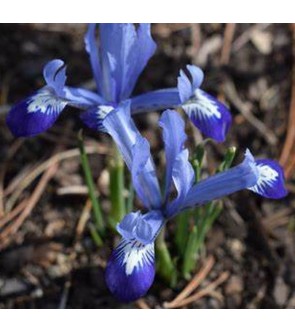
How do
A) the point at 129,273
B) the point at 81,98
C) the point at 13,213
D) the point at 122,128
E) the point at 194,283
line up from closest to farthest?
the point at 129,273 → the point at 122,128 → the point at 81,98 → the point at 194,283 → the point at 13,213

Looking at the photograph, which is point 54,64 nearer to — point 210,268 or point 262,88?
point 210,268

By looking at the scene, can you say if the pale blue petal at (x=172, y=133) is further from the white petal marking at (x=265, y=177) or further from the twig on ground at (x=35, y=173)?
the twig on ground at (x=35, y=173)

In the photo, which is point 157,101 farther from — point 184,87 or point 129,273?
point 129,273

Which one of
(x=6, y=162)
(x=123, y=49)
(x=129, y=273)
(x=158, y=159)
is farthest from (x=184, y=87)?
(x=6, y=162)

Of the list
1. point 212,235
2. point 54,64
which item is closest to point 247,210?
point 212,235

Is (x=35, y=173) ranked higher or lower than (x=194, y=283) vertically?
higher

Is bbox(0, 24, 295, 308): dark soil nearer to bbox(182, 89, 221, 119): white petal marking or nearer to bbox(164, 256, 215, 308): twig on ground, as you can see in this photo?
bbox(164, 256, 215, 308): twig on ground

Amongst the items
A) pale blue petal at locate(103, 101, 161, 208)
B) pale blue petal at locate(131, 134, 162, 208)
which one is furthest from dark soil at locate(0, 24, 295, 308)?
pale blue petal at locate(103, 101, 161, 208)
